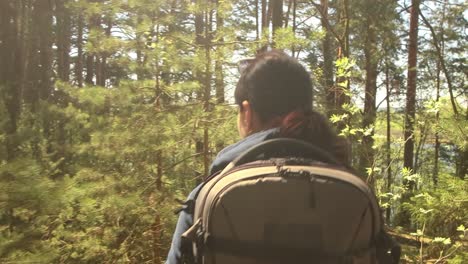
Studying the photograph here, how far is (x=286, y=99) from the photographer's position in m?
1.52

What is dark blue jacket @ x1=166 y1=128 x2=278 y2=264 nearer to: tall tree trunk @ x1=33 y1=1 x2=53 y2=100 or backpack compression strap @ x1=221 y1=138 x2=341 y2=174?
backpack compression strap @ x1=221 y1=138 x2=341 y2=174

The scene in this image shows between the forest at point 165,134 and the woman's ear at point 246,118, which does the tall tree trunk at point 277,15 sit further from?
the woman's ear at point 246,118

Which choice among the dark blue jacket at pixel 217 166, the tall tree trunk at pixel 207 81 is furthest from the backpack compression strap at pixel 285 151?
the tall tree trunk at pixel 207 81

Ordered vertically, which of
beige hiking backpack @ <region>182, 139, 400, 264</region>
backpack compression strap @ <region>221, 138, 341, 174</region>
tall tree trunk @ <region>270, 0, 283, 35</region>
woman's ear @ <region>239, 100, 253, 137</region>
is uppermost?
tall tree trunk @ <region>270, 0, 283, 35</region>

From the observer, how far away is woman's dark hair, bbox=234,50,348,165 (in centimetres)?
151

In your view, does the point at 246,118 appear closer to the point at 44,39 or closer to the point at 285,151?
the point at 285,151

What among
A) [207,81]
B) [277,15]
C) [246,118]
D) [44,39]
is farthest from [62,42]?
[246,118]

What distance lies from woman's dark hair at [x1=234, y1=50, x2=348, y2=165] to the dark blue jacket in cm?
7

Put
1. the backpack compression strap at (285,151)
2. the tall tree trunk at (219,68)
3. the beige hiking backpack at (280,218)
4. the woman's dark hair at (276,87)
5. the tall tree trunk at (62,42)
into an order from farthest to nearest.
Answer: the tall tree trunk at (62,42)
the tall tree trunk at (219,68)
the woman's dark hair at (276,87)
the backpack compression strap at (285,151)
the beige hiking backpack at (280,218)

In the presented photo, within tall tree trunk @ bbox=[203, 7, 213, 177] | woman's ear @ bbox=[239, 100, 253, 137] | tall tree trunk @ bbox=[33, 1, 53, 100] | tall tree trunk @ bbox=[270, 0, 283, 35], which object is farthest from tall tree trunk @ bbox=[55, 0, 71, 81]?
woman's ear @ bbox=[239, 100, 253, 137]

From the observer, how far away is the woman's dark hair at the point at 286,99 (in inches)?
59.5

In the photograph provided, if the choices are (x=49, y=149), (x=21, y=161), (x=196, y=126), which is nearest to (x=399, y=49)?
(x=196, y=126)

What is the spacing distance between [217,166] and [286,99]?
1.08ft

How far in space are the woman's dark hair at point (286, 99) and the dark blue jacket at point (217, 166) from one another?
0.23ft
